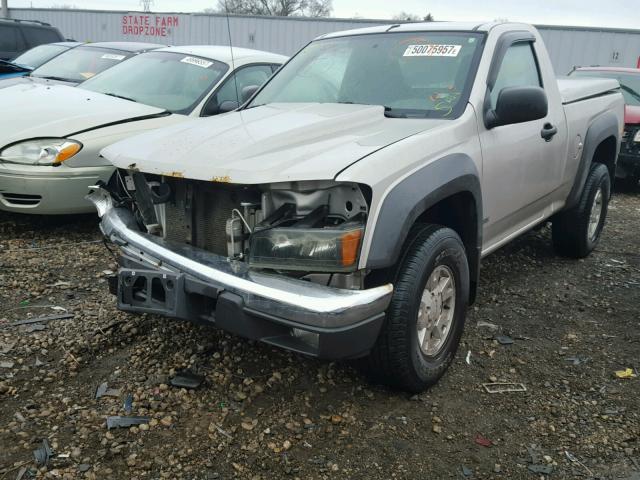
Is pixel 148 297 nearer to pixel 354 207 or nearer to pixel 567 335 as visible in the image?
pixel 354 207

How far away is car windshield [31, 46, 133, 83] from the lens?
7.23 metres

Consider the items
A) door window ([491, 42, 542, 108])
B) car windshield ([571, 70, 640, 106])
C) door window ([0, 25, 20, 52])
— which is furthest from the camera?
door window ([0, 25, 20, 52])

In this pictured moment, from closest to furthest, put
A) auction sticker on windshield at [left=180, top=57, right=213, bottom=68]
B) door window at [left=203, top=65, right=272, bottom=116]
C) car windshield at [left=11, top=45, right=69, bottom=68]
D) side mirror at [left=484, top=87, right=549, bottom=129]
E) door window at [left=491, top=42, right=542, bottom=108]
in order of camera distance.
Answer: side mirror at [left=484, top=87, right=549, bottom=129] < door window at [left=491, top=42, right=542, bottom=108] < door window at [left=203, top=65, right=272, bottom=116] < auction sticker on windshield at [left=180, top=57, right=213, bottom=68] < car windshield at [left=11, top=45, right=69, bottom=68]

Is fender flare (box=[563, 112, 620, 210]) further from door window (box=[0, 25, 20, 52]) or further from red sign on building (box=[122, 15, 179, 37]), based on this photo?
red sign on building (box=[122, 15, 179, 37])

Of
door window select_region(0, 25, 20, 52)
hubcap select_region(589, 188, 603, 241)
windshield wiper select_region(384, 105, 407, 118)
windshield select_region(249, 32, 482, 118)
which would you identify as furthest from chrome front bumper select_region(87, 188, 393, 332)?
door window select_region(0, 25, 20, 52)

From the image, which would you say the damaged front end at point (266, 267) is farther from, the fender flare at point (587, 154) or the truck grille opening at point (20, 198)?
the fender flare at point (587, 154)

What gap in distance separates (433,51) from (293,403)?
2.22m

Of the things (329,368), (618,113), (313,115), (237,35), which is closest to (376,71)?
(313,115)

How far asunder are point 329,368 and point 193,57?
3.92m

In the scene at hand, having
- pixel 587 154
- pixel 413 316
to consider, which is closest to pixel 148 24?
pixel 587 154

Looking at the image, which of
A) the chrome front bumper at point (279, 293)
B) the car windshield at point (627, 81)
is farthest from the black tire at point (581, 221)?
the car windshield at point (627, 81)

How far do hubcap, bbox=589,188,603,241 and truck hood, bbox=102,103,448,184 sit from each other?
273cm

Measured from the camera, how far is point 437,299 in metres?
3.12

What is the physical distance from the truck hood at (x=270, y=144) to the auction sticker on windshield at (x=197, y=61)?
2.49 metres
